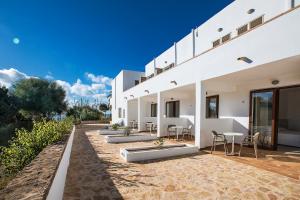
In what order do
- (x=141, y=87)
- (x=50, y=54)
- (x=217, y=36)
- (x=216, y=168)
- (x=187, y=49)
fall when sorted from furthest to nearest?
(x=50, y=54), (x=141, y=87), (x=187, y=49), (x=217, y=36), (x=216, y=168)

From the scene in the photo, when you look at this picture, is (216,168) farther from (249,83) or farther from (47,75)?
(47,75)

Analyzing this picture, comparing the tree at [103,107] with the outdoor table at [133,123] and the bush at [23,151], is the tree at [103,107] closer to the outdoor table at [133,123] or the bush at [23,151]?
the outdoor table at [133,123]

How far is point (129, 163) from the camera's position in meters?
6.24

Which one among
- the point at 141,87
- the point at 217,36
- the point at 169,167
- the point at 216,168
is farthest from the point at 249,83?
the point at 141,87

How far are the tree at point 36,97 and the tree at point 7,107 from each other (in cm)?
205

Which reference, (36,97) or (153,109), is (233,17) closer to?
(153,109)

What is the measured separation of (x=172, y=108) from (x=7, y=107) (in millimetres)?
18908

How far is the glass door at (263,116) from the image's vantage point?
25.9ft

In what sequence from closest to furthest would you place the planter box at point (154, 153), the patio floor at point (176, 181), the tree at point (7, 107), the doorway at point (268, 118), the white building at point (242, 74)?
the patio floor at point (176, 181), the white building at point (242, 74), the planter box at point (154, 153), the doorway at point (268, 118), the tree at point (7, 107)

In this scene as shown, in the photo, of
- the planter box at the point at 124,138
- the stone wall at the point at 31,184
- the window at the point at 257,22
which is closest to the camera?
the stone wall at the point at 31,184

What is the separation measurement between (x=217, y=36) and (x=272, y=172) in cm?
844

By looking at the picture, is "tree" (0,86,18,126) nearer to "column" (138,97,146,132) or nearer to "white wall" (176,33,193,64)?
"column" (138,97,146,132)

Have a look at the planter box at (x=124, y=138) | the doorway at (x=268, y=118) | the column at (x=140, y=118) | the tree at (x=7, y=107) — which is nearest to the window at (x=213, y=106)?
the doorway at (x=268, y=118)

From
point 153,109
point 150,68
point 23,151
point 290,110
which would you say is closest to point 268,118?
point 290,110
